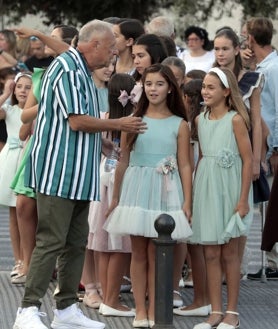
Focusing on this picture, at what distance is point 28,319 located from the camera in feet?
29.3

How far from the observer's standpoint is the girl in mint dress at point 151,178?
9.42 metres

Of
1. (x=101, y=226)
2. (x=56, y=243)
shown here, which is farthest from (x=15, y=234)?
(x=56, y=243)

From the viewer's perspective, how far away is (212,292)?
946cm

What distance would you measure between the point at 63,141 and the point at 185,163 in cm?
107

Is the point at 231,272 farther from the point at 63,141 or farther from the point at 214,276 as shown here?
the point at 63,141

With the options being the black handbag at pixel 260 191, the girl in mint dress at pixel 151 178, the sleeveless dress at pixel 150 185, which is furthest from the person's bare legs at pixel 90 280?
the black handbag at pixel 260 191

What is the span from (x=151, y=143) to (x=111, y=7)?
84.2 feet

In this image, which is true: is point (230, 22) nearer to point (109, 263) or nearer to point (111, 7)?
point (111, 7)

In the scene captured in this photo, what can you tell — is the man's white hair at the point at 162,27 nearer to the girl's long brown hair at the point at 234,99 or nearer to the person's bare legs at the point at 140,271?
the girl's long brown hair at the point at 234,99

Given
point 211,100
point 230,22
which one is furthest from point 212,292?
point 230,22

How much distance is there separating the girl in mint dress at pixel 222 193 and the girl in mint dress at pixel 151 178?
14cm

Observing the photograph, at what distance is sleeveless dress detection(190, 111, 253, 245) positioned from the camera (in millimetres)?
9367

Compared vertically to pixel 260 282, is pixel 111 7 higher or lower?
higher

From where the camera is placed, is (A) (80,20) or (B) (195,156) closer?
(B) (195,156)
